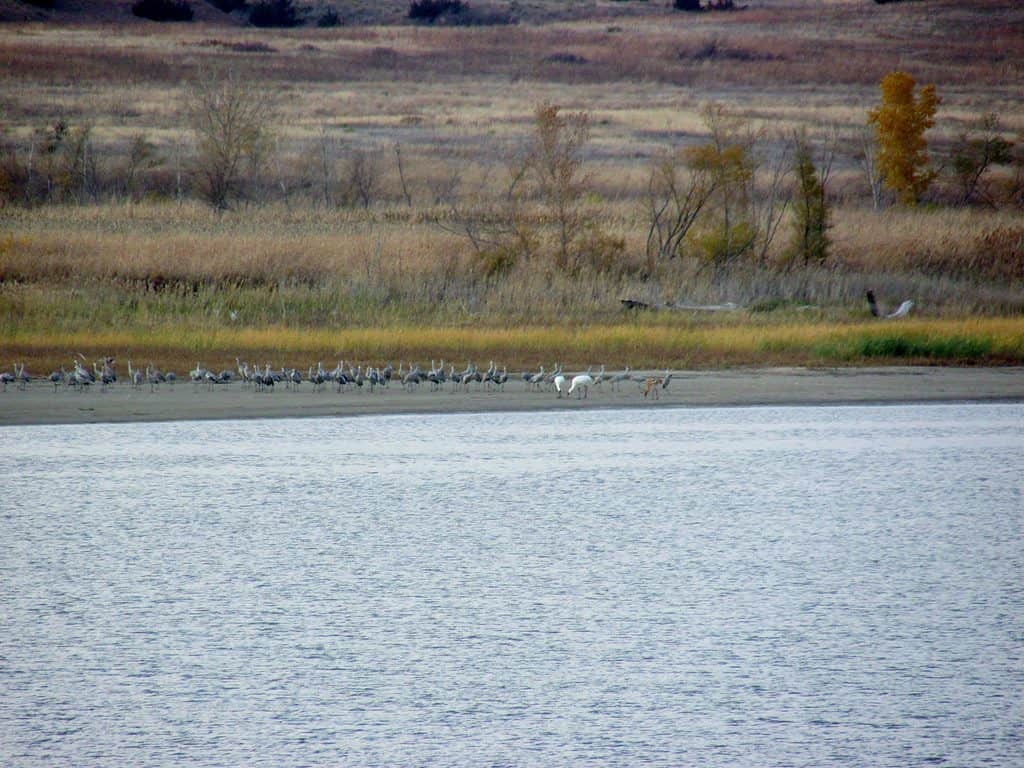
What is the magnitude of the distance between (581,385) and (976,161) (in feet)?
119

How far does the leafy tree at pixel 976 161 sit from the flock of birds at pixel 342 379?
30.4 metres

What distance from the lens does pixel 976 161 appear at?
165 ft

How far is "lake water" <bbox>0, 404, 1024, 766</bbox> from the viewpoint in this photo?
647 centimetres

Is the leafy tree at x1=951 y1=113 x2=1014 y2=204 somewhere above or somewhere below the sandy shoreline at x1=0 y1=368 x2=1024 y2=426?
above

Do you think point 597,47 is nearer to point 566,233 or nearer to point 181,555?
point 566,233

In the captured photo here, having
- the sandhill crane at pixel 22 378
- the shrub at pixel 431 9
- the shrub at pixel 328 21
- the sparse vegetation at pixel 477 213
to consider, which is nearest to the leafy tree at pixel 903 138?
the sparse vegetation at pixel 477 213

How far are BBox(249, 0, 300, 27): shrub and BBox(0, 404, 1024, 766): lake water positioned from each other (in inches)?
3571

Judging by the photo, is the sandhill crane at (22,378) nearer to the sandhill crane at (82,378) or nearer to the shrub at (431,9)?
the sandhill crane at (82,378)

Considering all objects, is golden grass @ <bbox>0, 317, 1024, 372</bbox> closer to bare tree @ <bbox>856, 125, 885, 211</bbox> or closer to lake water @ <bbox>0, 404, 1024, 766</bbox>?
lake water @ <bbox>0, 404, 1024, 766</bbox>

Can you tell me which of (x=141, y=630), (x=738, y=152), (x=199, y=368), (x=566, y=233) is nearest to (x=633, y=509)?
(x=141, y=630)

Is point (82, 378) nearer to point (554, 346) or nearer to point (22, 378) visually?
point (22, 378)

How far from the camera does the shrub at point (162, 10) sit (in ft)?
320

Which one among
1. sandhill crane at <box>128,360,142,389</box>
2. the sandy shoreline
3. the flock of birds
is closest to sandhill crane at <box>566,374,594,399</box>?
the flock of birds

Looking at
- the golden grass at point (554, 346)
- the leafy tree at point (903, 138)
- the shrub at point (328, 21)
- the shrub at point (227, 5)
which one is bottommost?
the golden grass at point (554, 346)
